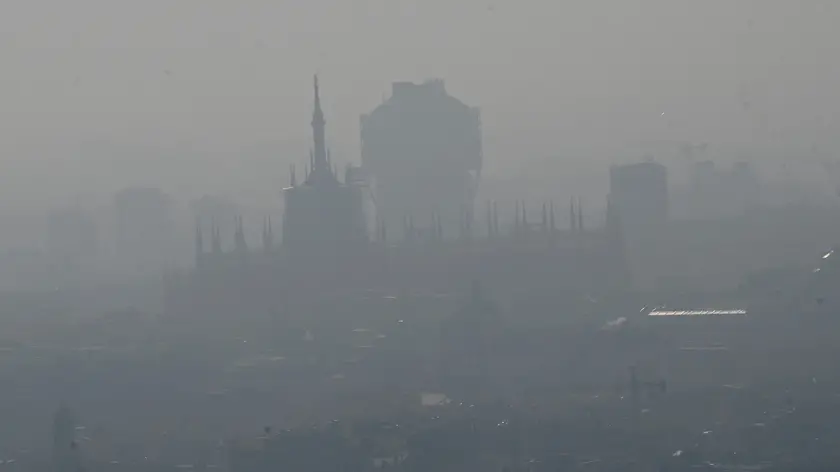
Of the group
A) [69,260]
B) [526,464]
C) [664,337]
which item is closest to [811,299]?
[664,337]

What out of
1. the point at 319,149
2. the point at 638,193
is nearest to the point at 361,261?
A: the point at 319,149

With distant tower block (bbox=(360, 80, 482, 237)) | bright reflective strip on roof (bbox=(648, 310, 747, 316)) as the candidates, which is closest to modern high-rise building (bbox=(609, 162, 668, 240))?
distant tower block (bbox=(360, 80, 482, 237))

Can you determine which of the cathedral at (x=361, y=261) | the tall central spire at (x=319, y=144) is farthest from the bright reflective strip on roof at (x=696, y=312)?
the tall central spire at (x=319, y=144)

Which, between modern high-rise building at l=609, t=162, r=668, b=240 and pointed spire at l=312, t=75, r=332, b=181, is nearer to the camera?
pointed spire at l=312, t=75, r=332, b=181

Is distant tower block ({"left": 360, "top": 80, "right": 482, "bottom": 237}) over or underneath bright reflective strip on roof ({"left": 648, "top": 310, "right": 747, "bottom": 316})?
over

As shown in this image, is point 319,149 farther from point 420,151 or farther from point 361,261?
point 420,151

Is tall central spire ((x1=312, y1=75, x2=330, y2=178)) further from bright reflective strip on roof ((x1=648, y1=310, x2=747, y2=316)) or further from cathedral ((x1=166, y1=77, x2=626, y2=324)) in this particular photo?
bright reflective strip on roof ((x1=648, y1=310, x2=747, y2=316))
